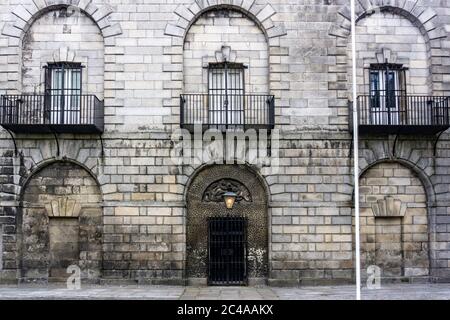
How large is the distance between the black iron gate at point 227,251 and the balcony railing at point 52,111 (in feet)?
16.0

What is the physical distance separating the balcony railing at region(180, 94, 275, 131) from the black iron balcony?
3115 mm

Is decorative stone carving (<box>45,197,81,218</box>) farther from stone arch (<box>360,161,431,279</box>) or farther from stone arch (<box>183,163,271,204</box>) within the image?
stone arch (<box>360,161,431,279</box>)

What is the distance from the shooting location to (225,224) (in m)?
17.1

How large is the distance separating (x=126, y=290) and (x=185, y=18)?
8.65m

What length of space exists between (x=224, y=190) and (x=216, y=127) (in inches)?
81.3

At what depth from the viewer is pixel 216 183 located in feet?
56.5

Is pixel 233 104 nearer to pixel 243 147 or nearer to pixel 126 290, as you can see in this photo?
pixel 243 147

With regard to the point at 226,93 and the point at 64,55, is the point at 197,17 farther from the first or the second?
the point at 64,55

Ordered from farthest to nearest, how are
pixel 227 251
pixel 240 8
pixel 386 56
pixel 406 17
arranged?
pixel 406 17, pixel 386 56, pixel 240 8, pixel 227 251

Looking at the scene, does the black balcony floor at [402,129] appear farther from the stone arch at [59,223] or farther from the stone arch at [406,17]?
the stone arch at [59,223]

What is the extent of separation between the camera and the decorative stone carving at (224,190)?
56.3ft

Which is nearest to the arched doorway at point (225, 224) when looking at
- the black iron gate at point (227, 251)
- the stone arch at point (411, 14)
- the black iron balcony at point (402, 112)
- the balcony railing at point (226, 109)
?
the black iron gate at point (227, 251)

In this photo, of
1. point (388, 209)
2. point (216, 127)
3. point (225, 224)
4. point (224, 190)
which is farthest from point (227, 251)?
point (388, 209)

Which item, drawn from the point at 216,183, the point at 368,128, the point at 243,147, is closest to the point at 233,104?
the point at 243,147
